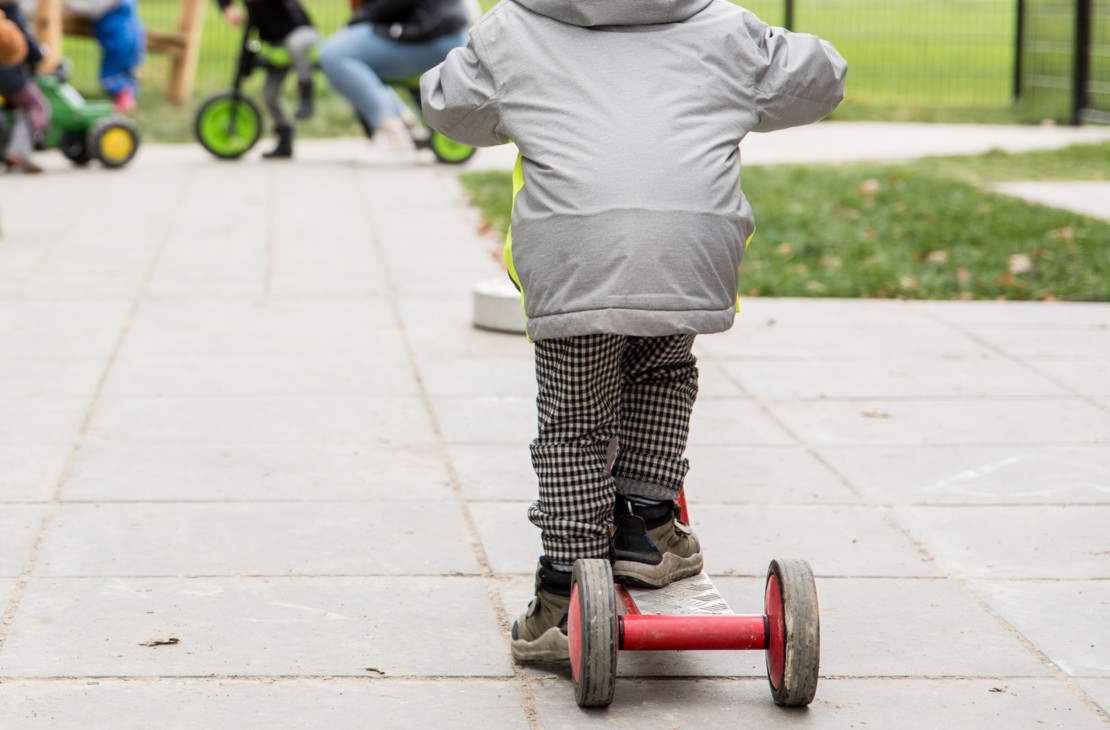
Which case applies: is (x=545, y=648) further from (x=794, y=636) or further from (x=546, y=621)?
(x=794, y=636)

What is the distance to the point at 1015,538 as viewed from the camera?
381 centimetres

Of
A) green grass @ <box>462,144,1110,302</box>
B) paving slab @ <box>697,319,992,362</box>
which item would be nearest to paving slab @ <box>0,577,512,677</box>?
paving slab @ <box>697,319,992,362</box>

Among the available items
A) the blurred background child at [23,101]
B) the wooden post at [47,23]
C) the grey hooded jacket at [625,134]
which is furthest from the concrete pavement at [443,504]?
the wooden post at [47,23]

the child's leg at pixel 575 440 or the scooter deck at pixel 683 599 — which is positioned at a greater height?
the child's leg at pixel 575 440

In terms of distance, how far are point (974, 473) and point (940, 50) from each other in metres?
15.9

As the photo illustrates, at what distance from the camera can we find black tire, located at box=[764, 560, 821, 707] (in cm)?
272

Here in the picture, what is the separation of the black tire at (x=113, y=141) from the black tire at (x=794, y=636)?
9254mm

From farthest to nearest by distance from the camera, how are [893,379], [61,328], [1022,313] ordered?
[1022,313] → [61,328] → [893,379]

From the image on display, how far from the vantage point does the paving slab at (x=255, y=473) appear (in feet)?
13.2

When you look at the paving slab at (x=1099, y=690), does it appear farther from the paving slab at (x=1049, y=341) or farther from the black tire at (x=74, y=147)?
the black tire at (x=74, y=147)

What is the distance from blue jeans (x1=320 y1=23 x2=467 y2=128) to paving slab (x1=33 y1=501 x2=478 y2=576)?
304 inches

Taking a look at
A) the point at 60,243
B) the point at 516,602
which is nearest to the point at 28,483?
the point at 516,602

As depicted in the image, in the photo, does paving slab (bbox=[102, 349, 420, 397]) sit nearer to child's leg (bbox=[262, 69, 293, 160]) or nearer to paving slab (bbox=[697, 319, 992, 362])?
paving slab (bbox=[697, 319, 992, 362])

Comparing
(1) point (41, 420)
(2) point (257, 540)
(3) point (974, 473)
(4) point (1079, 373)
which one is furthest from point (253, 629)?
(4) point (1079, 373)
